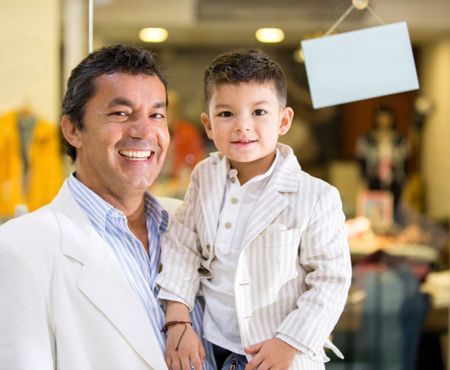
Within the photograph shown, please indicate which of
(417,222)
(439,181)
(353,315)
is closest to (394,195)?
(439,181)

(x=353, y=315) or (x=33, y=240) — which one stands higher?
(x=33, y=240)

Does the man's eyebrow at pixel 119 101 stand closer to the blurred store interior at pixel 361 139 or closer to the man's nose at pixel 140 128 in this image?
the man's nose at pixel 140 128

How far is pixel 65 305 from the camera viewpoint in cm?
128

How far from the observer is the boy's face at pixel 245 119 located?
1.33 meters

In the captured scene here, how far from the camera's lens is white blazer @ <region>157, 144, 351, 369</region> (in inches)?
51.5

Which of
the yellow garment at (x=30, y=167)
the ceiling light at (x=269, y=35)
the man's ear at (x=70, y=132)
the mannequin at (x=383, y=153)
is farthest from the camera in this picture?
the mannequin at (x=383, y=153)

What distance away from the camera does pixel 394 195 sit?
532 cm

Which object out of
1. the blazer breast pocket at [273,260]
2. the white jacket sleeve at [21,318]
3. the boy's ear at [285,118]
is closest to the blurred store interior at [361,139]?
the boy's ear at [285,118]

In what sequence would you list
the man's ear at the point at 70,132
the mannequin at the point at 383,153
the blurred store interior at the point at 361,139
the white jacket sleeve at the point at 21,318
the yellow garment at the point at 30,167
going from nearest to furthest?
1. the white jacket sleeve at the point at 21,318
2. the man's ear at the point at 70,132
3. the blurred store interior at the point at 361,139
4. the yellow garment at the point at 30,167
5. the mannequin at the point at 383,153

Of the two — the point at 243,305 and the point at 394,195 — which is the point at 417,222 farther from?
the point at 243,305

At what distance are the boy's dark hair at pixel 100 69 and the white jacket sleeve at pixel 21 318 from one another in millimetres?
336

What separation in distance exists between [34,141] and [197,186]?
290 centimetres

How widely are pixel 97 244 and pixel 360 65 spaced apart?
643mm

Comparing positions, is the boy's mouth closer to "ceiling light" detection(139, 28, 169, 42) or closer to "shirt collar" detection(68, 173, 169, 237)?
"shirt collar" detection(68, 173, 169, 237)
